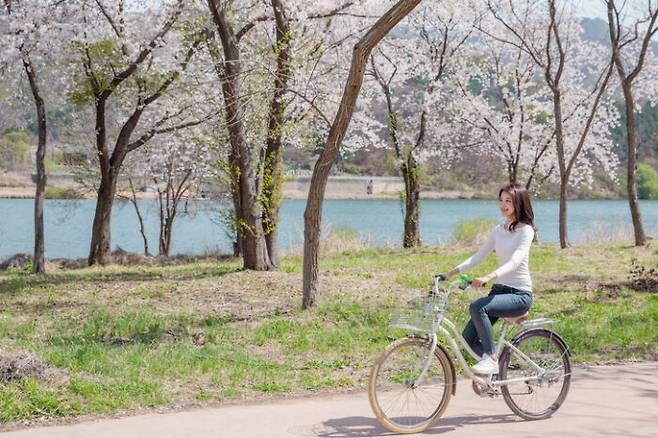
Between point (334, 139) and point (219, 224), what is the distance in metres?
18.6

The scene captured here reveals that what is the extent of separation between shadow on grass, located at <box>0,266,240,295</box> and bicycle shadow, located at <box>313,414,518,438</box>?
773 centimetres

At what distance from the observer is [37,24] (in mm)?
16266

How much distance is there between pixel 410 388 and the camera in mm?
5824

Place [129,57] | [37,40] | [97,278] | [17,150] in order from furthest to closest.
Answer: [17,150] < [129,57] < [37,40] < [97,278]

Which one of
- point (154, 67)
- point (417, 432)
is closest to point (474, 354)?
point (417, 432)

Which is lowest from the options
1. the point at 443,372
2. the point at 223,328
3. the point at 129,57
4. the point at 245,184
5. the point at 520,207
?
the point at 223,328

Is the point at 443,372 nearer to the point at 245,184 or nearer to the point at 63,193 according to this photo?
the point at 245,184

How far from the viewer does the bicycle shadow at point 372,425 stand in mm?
5793

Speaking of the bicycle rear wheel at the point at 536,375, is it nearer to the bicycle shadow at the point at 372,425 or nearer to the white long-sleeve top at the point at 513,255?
the bicycle shadow at the point at 372,425

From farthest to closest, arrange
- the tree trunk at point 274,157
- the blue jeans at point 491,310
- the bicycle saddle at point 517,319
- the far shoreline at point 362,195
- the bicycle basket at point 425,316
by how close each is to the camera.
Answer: the far shoreline at point 362,195 → the tree trunk at point 274,157 → the bicycle saddle at point 517,319 → the blue jeans at point 491,310 → the bicycle basket at point 425,316

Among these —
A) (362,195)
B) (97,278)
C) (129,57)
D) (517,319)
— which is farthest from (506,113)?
(362,195)

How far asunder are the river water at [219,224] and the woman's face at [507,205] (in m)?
17.7

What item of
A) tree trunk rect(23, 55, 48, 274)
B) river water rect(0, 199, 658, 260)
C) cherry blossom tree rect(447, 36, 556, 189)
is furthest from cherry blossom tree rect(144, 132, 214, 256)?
tree trunk rect(23, 55, 48, 274)

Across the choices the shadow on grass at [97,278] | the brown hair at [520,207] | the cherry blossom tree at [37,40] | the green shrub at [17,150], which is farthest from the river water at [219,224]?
the brown hair at [520,207]
